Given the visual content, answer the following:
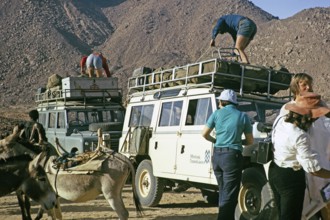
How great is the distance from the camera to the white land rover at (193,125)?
7.01 meters

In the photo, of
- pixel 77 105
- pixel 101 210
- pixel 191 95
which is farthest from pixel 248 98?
pixel 77 105

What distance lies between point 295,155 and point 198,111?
13.3 ft

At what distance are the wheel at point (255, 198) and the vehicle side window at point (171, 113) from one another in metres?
2.24

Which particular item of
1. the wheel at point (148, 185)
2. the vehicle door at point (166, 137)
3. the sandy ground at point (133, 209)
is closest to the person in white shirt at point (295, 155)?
the sandy ground at point (133, 209)

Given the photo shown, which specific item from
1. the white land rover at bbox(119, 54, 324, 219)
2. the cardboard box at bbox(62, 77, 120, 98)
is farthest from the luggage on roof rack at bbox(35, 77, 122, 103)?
the white land rover at bbox(119, 54, 324, 219)

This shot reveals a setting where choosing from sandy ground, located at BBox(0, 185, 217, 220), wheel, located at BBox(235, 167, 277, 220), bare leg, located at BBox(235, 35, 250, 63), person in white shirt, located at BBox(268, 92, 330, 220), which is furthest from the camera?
bare leg, located at BBox(235, 35, 250, 63)

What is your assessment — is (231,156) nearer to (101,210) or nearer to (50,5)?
(101,210)

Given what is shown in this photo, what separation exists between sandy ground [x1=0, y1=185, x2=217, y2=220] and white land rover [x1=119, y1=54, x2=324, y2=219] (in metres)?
0.36

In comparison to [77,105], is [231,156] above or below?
below

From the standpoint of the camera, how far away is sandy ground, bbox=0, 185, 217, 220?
8.73 m

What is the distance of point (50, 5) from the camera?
74312 mm

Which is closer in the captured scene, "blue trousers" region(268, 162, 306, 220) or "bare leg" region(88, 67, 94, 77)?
"blue trousers" region(268, 162, 306, 220)

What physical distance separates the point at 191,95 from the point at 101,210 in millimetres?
2778

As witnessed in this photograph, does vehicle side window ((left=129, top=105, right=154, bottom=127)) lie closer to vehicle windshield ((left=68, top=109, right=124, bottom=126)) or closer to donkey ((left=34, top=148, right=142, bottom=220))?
donkey ((left=34, top=148, right=142, bottom=220))
